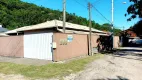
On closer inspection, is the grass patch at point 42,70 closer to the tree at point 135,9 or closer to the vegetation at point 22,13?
the tree at point 135,9

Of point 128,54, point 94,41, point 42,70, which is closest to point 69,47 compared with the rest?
point 42,70

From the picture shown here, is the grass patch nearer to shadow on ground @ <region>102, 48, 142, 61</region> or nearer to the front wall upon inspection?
shadow on ground @ <region>102, 48, 142, 61</region>

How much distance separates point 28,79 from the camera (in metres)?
8.77

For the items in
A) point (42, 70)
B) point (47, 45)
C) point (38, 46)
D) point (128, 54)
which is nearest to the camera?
point (42, 70)

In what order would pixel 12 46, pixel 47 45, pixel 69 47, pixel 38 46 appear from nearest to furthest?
pixel 47 45 → pixel 69 47 → pixel 38 46 → pixel 12 46

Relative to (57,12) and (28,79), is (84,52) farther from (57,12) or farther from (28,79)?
(57,12)

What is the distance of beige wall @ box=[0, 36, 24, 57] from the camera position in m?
18.1

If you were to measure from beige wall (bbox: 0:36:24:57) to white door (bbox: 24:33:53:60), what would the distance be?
0.69 m


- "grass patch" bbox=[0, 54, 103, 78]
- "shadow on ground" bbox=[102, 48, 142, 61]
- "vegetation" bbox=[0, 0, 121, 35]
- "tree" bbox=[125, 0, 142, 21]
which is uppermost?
"vegetation" bbox=[0, 0, 121, 35]

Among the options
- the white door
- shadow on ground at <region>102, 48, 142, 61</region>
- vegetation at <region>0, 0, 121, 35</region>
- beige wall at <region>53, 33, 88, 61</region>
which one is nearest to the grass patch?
beige wall at <region>53, 33, 88, 61</region>

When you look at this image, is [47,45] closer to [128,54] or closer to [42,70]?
[42,70]

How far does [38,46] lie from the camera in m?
16.4

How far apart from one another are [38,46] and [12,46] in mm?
3708

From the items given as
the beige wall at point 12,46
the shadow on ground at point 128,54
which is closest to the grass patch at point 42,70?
the beige wall at point 12,46
